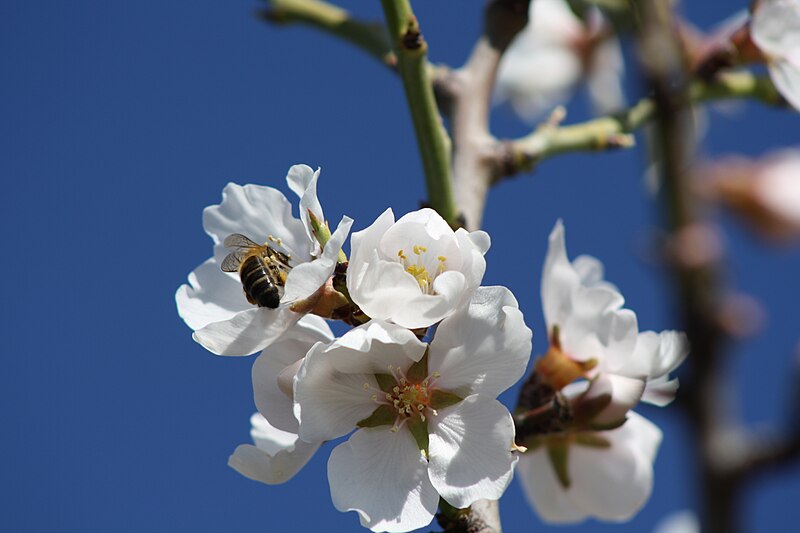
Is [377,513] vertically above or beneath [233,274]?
beneath

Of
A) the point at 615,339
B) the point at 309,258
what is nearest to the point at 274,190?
the point at 309,258

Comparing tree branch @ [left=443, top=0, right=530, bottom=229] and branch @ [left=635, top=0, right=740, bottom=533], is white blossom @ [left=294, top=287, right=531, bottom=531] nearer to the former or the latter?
branch @ [left=635, top=0, right=740, bottom=533]

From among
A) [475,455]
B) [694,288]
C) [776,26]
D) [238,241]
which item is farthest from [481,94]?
[694,288]

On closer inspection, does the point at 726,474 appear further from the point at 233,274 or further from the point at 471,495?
the point at 233,274

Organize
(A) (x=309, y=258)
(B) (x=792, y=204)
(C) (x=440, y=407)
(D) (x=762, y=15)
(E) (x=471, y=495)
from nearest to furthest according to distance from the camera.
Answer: (E) (x=471, y=495)
(C) (x=440, y=407)
(A) (x=309, y=258)
(D) (x=762, y=15)
(B) (x=792, y=204)

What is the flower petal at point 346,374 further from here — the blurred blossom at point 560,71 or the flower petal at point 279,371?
the blurred blossom at point 560,71

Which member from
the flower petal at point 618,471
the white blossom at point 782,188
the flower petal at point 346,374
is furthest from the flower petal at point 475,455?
the white blossom at point 782,188
